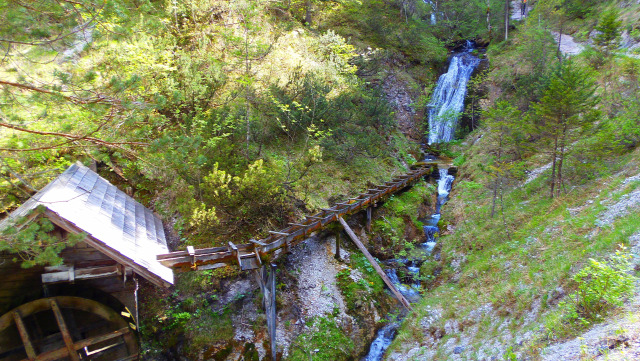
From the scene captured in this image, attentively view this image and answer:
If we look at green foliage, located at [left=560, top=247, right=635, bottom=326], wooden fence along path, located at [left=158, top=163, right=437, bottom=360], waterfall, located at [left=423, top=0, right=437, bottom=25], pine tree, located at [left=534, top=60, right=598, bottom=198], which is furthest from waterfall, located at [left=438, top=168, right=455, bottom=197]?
waterfall, located at [left=423, top=0, right=437, bottom=25]

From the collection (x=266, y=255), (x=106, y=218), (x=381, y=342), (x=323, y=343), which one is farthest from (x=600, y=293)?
(x=106, y=218)

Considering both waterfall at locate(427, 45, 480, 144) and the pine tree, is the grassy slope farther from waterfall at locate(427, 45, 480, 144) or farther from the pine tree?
waterfall at locate(427, 45, 480, 144)

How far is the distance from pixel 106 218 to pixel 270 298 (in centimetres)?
411

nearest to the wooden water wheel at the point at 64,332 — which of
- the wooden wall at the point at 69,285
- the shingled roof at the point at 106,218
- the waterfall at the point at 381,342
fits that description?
the wooden wall at the point at 69,285

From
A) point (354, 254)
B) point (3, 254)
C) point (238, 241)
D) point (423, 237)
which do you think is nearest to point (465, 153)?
point (423, 237)

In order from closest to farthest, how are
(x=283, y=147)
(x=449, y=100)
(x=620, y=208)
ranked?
(x=620, y=208), (x=283, y=147), (x=449, y=100)

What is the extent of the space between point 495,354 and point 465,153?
15.5 m

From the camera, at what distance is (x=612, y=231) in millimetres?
5992

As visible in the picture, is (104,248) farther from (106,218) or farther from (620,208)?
(620,208)

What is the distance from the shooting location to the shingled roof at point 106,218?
511 centimetres

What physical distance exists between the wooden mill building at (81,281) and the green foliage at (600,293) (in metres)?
7.03

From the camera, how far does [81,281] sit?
6566 mm

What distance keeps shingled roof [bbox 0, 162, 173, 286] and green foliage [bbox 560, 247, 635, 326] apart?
7.00 m

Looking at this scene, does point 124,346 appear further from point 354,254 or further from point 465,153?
point 465,153
